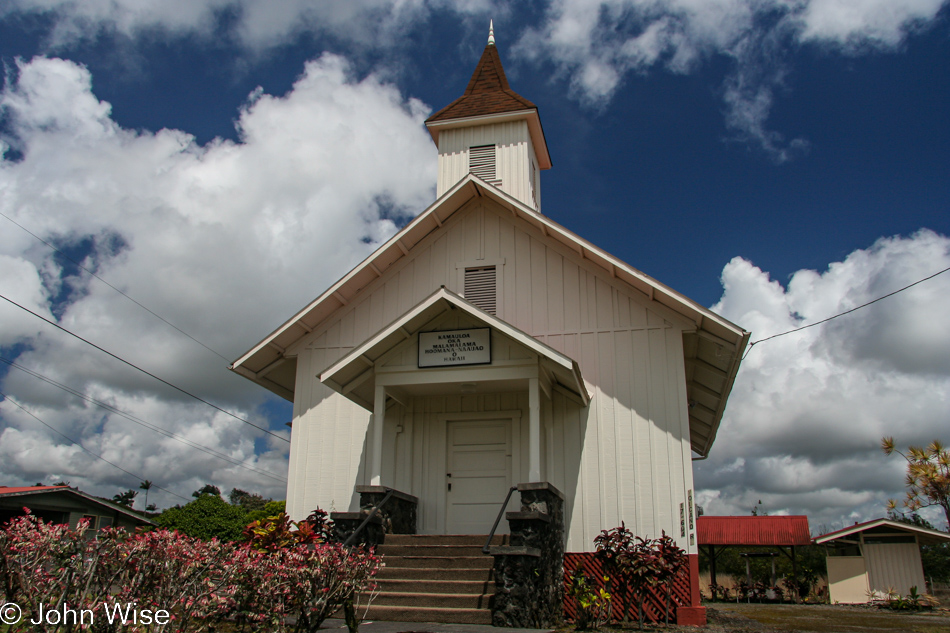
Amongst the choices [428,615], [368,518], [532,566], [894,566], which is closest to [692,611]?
[532,566]

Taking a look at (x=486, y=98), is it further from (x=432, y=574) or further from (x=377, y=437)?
(x=432, y=574)

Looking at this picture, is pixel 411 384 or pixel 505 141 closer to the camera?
pixel 411 384

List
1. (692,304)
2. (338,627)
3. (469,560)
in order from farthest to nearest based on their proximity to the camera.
A: 1. (692,304)
2. (469,560)
3. (338,627)

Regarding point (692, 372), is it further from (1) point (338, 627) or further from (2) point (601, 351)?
(1) point (338, 627)

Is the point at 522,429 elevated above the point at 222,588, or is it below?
above

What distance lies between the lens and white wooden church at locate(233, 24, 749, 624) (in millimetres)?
11117

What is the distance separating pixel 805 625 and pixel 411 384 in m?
7.92

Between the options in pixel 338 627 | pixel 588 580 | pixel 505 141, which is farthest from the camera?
pixel 505 141

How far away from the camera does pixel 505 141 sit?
17.3m

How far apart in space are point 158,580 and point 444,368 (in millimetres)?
6461

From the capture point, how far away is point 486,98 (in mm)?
18047

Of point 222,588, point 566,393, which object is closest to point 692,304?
point 566,393

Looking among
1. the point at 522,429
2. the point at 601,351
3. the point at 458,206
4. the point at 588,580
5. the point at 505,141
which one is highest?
the point at 505,141

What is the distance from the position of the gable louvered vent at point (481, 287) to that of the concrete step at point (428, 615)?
6109mm
